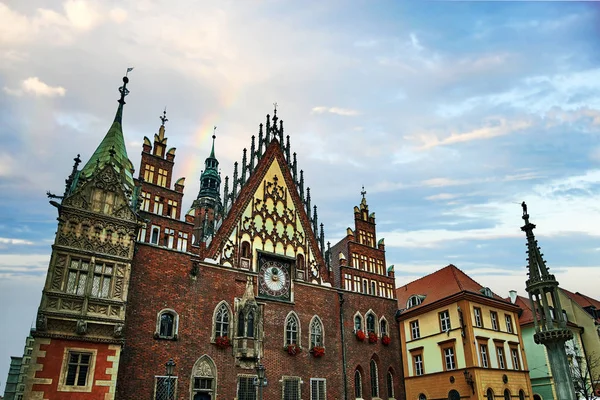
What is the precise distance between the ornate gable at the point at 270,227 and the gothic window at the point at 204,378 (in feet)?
19.9

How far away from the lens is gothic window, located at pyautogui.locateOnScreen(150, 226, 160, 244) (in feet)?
84.5

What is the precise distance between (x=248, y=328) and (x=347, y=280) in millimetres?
9571

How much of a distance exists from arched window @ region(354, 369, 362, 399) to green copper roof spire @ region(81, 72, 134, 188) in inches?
774

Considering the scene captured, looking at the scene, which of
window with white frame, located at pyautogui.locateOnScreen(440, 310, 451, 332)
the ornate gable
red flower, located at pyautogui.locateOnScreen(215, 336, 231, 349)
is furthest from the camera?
window with white frame, located at pyautogui.locateOnScreen(440, 310, 451, 332)

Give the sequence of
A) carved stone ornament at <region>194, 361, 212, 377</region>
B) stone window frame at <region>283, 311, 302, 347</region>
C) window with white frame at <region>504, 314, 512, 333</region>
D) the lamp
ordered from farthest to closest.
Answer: window with white frame at <region>504, 314, 512, 333</region> → stone window frame at <region>283, 311, 302, 347</region> → the lamp → carved stone ornament at <region>194, 361, 212, 377</region>

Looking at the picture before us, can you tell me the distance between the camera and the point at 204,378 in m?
24.7

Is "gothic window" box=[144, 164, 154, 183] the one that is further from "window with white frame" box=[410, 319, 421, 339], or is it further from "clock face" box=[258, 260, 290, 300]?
"window with white frame" box=[410, 319, 421, 339]

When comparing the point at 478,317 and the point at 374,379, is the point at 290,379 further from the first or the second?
the point at 478,317

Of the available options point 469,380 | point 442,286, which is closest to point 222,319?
point 469,380

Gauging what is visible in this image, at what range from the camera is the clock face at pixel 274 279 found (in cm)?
2942

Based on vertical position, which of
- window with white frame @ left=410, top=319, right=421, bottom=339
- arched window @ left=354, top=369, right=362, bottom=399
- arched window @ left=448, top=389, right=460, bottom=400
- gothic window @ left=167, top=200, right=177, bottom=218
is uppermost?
gothic window @ left=167, top=200, right=177, bottom=218

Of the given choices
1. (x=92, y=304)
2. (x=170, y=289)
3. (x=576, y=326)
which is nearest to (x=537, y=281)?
(x=170, y=289)

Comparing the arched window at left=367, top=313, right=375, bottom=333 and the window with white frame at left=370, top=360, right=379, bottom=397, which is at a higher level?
the arched window at left=367, top=313, right=375, bottom=333

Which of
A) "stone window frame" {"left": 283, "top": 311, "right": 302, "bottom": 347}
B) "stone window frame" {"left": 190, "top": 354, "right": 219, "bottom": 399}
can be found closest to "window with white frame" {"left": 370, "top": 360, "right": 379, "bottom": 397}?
"stone window frame" {"left": 283, "top": 311, "right": 302, "bottom": 347}
